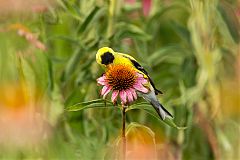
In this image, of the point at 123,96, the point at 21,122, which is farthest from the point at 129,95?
the point at 21,122

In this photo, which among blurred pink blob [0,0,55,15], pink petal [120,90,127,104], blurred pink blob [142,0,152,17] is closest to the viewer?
pink petal [120,90,127,104]

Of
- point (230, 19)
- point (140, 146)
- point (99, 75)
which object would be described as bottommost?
point (140, 146)

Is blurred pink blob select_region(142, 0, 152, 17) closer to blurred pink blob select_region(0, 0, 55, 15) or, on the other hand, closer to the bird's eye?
blurred pink blob select_region(0, 0, 55, 15)

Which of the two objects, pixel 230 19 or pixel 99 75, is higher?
pixel 230 19

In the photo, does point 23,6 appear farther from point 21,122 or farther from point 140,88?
point 140,88

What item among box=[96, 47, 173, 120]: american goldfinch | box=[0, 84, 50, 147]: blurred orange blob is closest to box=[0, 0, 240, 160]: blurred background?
box=[0, 84, 50, 147]: blurred orange blob

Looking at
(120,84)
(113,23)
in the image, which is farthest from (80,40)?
(120,84)

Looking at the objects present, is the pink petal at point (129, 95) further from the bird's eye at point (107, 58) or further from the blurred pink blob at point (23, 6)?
the blurred pink blob at point (23, 6)
